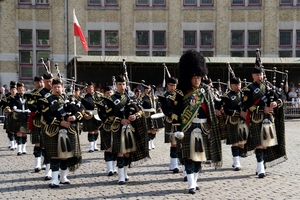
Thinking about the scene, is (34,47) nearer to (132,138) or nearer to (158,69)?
(158,69)

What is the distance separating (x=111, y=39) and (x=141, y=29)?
2.19 metres

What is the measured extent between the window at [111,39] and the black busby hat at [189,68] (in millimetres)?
24313

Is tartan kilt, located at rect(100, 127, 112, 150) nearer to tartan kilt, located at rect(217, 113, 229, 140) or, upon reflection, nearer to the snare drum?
tartan kilt, located at rect(217, 113, 229, 140)

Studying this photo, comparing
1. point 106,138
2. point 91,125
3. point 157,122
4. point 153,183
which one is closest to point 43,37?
point 91,125

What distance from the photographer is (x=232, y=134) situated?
11.2 m

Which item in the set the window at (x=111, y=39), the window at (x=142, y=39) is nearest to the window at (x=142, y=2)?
the window at (x=142, y=39)

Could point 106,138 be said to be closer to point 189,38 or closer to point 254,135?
point 254,135

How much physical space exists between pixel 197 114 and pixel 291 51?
26.3m

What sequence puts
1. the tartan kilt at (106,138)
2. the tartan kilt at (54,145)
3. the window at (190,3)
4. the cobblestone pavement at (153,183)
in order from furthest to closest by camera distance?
the window at (190,3)
the tartan kilt at (106,138)
the tartan kilt at (54,145)
the cobblestone pavement at (153,183)

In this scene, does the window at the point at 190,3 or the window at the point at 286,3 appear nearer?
the window at the point at 286,3

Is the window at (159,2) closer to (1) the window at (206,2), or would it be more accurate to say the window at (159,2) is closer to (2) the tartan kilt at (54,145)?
(1) the window at (206,2)

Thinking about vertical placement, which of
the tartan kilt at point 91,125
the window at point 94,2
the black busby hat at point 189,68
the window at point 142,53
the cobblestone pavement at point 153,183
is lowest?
the cobblestone pavement at point 153,183

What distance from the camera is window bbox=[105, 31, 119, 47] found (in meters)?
32.8

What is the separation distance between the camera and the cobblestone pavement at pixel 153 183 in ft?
28.3
